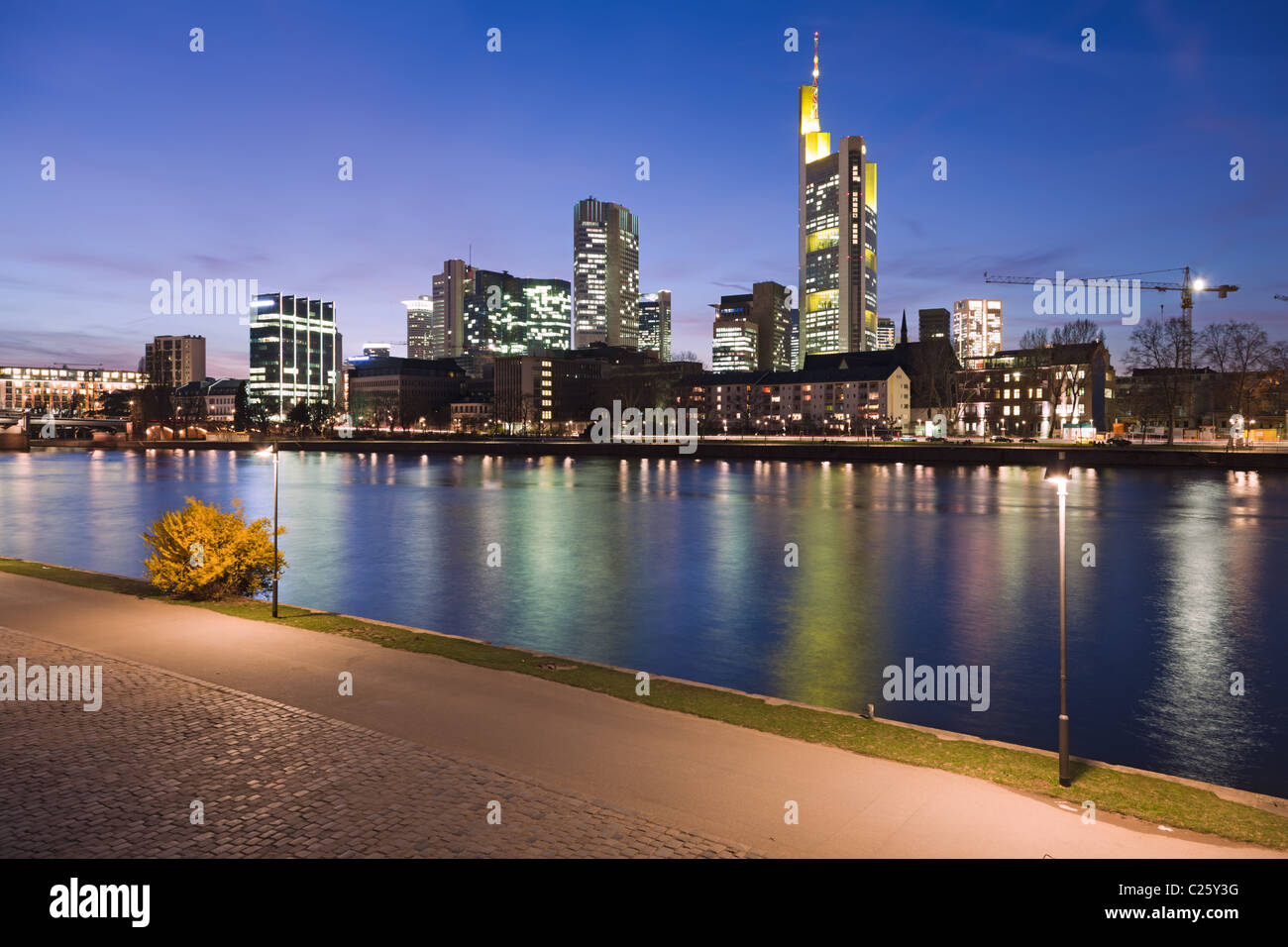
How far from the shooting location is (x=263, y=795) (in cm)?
802

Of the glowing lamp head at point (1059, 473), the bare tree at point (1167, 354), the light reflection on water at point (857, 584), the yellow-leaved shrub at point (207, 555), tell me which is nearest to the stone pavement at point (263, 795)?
the glowing lamp head at point (1059, 473)

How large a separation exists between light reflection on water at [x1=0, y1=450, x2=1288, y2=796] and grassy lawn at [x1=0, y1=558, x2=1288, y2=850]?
4326 mm

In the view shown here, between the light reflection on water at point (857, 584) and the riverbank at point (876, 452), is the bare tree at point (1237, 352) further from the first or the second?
the light reflection on water at point (857, 584)

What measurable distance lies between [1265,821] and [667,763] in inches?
231

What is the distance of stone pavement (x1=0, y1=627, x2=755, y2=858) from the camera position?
7.03 meters

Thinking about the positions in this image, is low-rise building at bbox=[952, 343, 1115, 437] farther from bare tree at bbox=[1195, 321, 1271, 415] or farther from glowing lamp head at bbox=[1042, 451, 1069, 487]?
glowing lamp head at bbox=[1042, 451, 1069, 487]

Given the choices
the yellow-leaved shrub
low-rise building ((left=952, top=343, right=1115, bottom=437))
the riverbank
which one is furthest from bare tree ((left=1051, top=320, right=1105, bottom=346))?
the yellow-leaved shrub

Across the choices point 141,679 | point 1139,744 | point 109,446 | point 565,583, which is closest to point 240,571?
point 141,679

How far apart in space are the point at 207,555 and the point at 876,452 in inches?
3817

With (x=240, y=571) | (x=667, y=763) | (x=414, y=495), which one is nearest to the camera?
(x=667, y=763)

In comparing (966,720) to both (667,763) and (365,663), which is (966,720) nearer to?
(667,763)

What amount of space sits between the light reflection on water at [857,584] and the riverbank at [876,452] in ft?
37.3
